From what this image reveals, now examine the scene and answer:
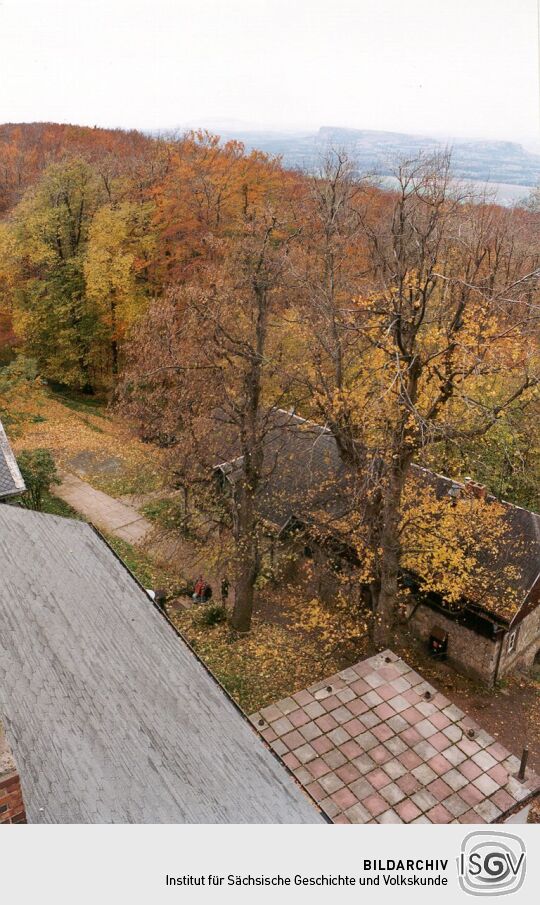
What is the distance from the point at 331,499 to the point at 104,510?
36.9 ft

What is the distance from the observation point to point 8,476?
19.8 meters

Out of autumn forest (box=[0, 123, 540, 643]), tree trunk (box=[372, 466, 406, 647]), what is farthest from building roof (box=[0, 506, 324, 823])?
tree trunk (box=[372, 466, 406, 647])

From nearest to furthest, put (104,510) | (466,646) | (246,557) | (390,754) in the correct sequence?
(390,754), (246,557), (466,646), (104,510)

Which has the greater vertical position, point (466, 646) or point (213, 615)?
point (213, 615)

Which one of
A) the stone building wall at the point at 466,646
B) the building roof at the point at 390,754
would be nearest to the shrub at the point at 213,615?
the stone building wall at the point at 466,646

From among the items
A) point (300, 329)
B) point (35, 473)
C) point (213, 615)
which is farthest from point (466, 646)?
point (35, 473)

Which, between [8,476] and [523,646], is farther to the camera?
[523,646]

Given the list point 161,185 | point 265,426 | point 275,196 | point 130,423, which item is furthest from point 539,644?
point 161,185

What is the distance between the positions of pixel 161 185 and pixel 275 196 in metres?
6.60

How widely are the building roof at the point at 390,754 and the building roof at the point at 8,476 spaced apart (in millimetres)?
10458
